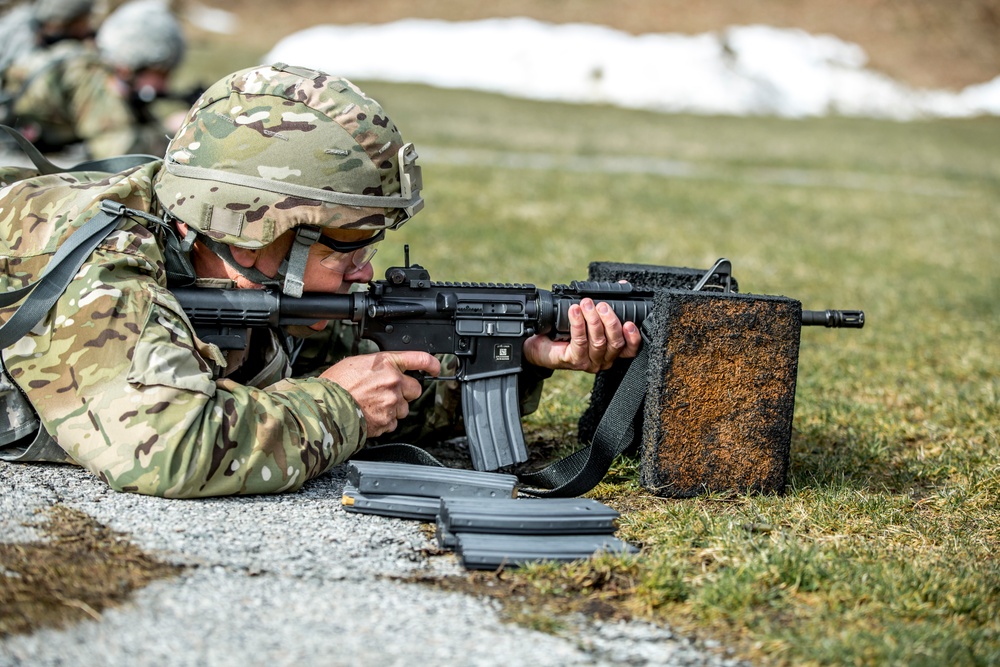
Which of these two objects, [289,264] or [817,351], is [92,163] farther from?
[817,351]

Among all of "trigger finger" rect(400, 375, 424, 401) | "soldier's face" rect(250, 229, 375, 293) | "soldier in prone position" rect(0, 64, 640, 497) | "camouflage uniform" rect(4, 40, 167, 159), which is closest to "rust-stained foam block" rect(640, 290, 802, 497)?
"soldier in prone position" rect(0, 64, 640, 497)

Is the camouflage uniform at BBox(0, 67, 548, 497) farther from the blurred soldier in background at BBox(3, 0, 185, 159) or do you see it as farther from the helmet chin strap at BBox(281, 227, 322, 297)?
the blurred soldier in background at BBox(3, 0, 185, 159)

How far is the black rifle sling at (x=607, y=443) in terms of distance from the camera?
14.3 feet

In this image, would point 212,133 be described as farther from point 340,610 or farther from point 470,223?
point 470,223

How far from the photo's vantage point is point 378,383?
14.0 feet

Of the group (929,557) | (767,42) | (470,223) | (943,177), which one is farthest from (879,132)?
(929,557)

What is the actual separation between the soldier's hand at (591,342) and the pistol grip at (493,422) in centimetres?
19

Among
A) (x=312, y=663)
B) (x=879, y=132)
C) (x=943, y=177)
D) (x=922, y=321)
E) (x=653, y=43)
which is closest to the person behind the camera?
(x=312, y=663)

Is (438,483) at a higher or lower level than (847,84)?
lower

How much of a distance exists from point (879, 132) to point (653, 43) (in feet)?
40.2

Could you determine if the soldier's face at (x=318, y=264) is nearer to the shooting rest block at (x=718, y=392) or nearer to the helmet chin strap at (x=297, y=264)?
the helmet chin strap at (x=297, y=264)

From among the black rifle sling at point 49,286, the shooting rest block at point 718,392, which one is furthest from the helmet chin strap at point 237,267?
the shooting rest block at point 718,392

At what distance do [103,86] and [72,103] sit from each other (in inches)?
15.1

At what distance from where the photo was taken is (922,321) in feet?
29.2
